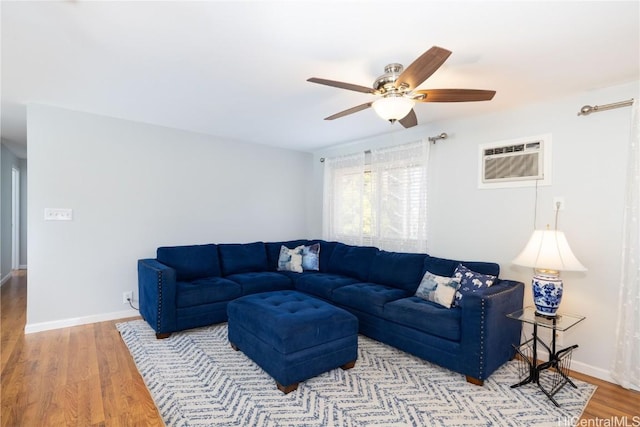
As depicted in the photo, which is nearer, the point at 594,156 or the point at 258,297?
the point at 594,156

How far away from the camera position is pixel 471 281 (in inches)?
110

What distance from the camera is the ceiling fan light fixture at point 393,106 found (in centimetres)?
198

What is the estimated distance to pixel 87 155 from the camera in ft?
11.7

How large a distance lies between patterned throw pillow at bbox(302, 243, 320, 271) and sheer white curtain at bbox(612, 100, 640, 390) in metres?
3.09

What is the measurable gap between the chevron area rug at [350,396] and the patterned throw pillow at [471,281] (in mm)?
660

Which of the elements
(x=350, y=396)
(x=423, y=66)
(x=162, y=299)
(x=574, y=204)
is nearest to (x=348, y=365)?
(x=350, y=396)

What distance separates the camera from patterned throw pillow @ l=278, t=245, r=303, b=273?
14.3 ft

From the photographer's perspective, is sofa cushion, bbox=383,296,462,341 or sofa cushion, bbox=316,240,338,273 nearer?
sofa cushion, bbox=383,296,462,341

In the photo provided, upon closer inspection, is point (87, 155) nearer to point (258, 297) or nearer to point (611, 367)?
point (258, 297)

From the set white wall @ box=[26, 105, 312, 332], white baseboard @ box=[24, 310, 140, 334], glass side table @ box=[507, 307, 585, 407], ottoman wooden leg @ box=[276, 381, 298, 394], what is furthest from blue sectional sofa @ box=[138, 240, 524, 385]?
ottoman wooden leg @ box=[276, 381, 298, 394]

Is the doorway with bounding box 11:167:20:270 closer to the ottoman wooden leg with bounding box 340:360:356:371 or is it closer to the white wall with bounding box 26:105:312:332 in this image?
the white wall with bounding box 26:105:312:332

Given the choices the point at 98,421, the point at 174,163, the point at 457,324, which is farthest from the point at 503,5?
the point at 174,163

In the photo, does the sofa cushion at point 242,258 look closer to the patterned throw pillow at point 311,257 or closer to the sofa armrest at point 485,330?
the patterned throw pillow at point 311,257

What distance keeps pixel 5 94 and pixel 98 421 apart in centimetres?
302
